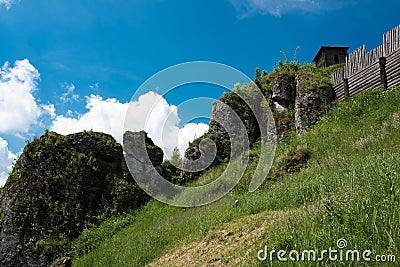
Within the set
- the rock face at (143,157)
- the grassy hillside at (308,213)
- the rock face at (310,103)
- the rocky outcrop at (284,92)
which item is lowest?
the grassy hillside at (308,213)

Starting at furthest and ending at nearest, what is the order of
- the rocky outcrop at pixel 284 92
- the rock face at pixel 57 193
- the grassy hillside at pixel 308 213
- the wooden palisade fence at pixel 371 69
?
the rocky outcrop at pixel 284 92, the wooden palisade fence at pixel 371 69, the rock face at pixel 57 193, the grassy hillside at pixel 308 213

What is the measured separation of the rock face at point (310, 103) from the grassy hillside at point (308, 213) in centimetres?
60

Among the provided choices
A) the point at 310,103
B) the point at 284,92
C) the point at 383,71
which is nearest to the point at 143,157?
the point at 284,92

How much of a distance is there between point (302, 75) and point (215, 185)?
7176mm

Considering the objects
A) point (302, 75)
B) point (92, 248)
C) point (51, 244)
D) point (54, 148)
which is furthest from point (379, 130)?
point (54, 148)

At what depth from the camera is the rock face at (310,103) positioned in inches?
604

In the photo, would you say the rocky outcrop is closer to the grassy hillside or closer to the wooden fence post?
the grassy hillside

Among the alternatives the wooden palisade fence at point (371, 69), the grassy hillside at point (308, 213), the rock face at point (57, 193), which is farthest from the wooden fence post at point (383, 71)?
the rock face at point (57, 193)

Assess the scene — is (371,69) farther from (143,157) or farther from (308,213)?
(308,213)

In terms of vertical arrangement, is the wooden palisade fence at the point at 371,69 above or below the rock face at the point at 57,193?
above

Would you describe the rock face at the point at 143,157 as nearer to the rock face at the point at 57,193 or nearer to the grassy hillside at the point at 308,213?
the rock face at the point at 57,193

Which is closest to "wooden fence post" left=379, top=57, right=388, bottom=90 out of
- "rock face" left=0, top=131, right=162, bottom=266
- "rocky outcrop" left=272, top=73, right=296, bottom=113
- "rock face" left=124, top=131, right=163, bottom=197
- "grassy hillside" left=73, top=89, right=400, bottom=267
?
"grassy hillside" left=73, top=89, right=400, bottom=267

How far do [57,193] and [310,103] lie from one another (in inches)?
430

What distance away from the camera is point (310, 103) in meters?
15.7
